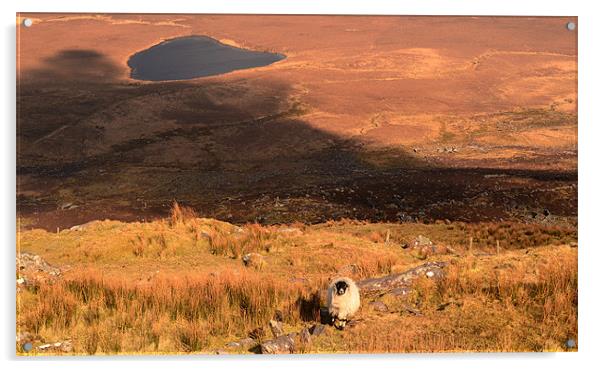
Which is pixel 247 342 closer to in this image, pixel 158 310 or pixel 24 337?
pixel 158 310

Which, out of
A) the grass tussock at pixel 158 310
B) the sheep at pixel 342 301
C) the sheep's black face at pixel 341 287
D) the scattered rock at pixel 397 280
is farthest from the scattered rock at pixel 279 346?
the scattered rock at pixel 397 280

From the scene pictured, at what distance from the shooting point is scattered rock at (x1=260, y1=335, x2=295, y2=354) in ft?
22.4

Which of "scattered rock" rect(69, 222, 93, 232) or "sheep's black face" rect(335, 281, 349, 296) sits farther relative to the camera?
"scattered rock" rect(69, 222, 93, 232)

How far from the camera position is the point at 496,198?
9.39 meters

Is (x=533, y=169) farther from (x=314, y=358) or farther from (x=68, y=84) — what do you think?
(x=68, y=84)

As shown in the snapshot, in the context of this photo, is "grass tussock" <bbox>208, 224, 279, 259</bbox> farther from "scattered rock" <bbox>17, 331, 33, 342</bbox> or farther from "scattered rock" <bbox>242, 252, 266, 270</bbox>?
"scattered rock" <bbox>17, 331, 33, 342</bbox>

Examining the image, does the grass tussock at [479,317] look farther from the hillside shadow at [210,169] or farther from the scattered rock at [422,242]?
the hillside shadow at [210,169]

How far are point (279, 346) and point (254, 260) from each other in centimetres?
200

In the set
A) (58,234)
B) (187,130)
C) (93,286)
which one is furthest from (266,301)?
(187,130)

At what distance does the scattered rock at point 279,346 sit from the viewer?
22.4 ft

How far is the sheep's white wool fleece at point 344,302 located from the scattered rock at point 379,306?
369 millimetres

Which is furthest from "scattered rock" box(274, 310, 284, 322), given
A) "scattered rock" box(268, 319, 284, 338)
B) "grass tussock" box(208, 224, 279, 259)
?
"grass tussock" box(208, 224, 279, 259)

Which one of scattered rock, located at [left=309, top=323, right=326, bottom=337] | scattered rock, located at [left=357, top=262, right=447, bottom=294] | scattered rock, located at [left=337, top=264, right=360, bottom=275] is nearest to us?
scattered rock, located at [left=309, top=323, right=326, bottom=337]
